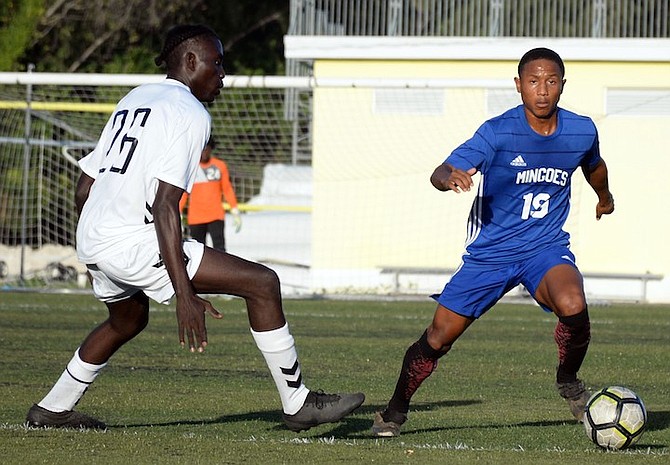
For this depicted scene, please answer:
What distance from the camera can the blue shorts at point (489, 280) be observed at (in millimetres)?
6824

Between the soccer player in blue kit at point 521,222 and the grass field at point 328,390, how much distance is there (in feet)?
1.46

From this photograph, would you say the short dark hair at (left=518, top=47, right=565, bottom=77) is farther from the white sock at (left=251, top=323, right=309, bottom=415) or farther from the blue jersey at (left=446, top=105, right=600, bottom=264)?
the white sock at (left=251, top=323, right=309, bottom=415)

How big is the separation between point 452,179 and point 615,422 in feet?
4.64

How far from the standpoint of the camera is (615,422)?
6.19 meters

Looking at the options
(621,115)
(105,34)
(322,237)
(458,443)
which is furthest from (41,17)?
(458,443)

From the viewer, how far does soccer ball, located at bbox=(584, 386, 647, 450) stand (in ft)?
20.3

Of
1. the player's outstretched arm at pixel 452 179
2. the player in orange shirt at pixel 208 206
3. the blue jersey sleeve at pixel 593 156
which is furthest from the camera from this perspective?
the player in orange shirt at pixel 208 206

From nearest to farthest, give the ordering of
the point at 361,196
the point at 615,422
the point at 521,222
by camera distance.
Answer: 1. the point at 615,422
2. the point at 521,222
3. the point at 361,196

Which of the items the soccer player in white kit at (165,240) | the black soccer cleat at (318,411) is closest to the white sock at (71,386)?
the soccer player in white kit at (165,240)

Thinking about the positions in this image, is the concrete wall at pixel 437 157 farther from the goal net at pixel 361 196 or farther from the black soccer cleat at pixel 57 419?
the black soccer cleat at pixel 57 419

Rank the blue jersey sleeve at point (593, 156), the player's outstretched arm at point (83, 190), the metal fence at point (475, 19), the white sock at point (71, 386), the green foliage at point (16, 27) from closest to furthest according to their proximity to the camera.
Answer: the player's outstretched arm at point (83, 190)
the white sock at point (71, 386)
the blue jersey sleeve at point (593, 156)
the metal fence at point (475, 19)
the green foliage at point (16, 27)

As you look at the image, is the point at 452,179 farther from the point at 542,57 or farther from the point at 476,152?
the point at 542,57

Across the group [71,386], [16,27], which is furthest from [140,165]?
[16,27]

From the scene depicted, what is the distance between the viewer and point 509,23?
76.9 ft
